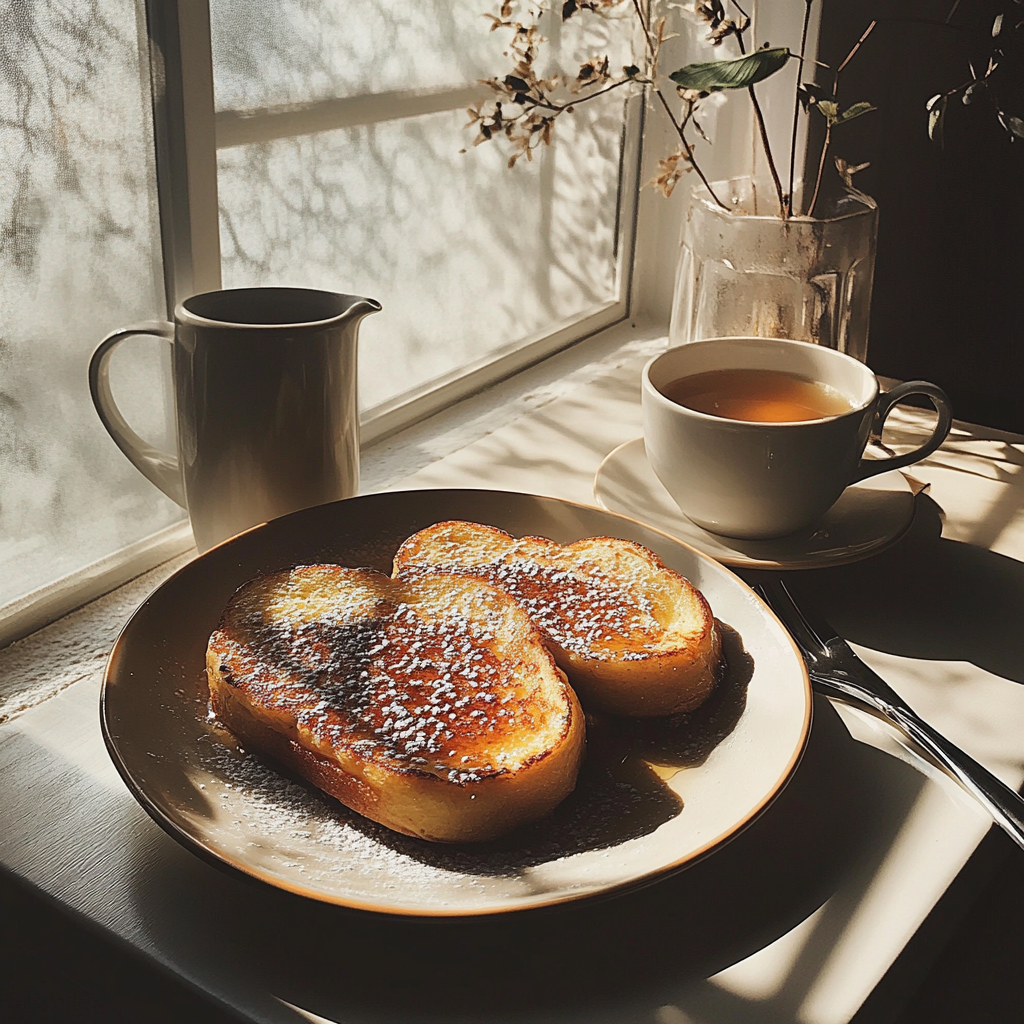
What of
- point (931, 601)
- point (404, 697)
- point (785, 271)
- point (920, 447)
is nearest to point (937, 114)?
point (785, 271)

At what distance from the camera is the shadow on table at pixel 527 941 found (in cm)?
45

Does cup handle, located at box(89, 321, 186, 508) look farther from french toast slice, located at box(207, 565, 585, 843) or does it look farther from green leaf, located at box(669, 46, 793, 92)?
green leaf, located at box(669, 46, 793, 92)

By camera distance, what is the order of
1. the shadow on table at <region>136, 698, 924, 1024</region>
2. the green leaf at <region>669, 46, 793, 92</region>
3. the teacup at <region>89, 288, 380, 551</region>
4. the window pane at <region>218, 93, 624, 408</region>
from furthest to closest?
1. the window pane at <region>218, 93, 624, 408</region>
2. the green leaf at <region>669, 46, 793, 92</region>
3. the teacup at <region>89, 288, 380, 551</region>
4. the shadow on table at <region>136, 698, 924, 1024</region>

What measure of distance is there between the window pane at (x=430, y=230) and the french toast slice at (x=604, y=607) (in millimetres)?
365

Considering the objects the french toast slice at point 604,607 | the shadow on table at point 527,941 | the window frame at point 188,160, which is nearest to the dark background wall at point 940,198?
the window frame at point 188,160

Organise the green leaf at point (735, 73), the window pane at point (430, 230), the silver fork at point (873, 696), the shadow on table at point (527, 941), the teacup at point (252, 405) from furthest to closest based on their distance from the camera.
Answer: the window pane at point (430, 230)
the green leaf at point (735, 73)
the teacup at point (252, 405)
the silver fork at point (873, 696)
the shadow on table at point (527, 941)

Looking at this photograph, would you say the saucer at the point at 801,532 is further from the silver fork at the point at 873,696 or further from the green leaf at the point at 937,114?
the green leaf at the point at 937,114

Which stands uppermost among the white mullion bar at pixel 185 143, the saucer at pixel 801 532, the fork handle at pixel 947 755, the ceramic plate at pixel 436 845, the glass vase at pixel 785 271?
the white mullion bar at pixel 185 143

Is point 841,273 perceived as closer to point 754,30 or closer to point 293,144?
point 754,30

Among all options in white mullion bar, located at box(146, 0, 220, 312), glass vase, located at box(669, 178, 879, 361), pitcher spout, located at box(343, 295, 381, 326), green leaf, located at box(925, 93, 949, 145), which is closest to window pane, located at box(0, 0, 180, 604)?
white mullion bar, located at box(146, 0, 220, 312)

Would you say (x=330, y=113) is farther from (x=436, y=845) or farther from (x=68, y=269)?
(x=436, y=845)

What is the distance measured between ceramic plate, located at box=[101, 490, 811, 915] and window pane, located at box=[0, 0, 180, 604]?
200 mm

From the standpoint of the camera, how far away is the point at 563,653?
1.90ft

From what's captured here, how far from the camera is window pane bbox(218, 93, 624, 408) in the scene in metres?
0.92
